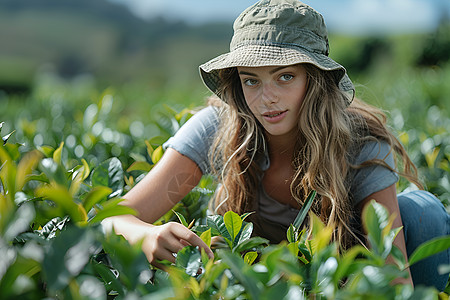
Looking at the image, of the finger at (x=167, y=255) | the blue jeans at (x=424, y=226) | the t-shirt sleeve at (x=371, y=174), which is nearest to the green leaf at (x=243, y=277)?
the finger at (x=167, y=255)

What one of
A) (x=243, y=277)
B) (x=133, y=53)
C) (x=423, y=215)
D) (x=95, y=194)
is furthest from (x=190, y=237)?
(x=133, y=53)

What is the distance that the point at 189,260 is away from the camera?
1.09 meters

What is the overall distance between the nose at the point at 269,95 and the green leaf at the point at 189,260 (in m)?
0.78

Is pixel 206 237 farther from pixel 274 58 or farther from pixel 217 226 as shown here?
pixel 274 58

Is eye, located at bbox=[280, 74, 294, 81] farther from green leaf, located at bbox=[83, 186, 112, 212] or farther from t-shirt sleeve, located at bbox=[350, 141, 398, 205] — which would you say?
green leaf, located at bbox=[83, 186, 112, 212]

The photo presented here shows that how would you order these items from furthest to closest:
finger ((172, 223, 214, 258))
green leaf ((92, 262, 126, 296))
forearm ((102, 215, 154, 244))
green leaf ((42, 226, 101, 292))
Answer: forearm ((102, 215, 154, 244)) < finger ((172, 223, 214, 258)) < green leaf ((92, 262, 126, 296)) < green leaf ((42, 226, 101, 292))

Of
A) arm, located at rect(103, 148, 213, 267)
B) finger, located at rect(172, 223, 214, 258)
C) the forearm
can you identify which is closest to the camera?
finger, located at rect(172, 223, 214, 258)

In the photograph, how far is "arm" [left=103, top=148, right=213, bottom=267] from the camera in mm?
1309

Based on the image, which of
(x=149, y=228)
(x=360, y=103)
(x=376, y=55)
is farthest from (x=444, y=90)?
(x=376, y=55)

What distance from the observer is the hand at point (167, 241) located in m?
1.26

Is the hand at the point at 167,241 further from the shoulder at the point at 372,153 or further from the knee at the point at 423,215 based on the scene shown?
the knee at the point at 423,215

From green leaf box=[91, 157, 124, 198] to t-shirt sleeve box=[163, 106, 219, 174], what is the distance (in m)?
0.33

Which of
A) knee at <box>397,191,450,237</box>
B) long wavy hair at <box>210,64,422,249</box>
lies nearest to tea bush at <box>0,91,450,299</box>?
long wavy hair at <box>210,64,422,249</box>

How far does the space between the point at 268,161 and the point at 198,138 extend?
306mm
